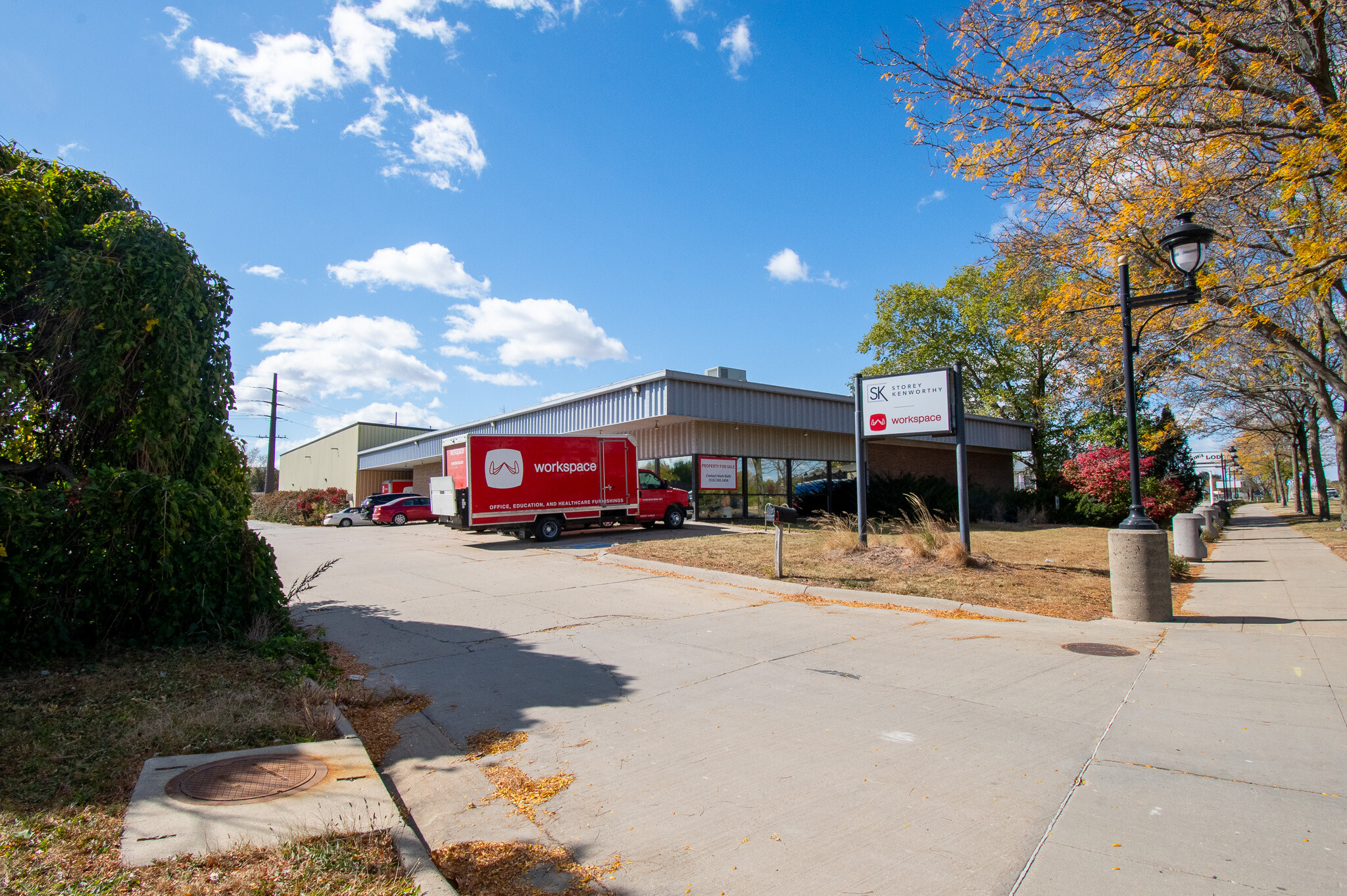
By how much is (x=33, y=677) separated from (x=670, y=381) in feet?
59.0

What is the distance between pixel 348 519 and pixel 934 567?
31703 millimetres

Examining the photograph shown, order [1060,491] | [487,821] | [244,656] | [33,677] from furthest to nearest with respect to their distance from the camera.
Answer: [1060,491], [244,656], [33,677], [487,821]

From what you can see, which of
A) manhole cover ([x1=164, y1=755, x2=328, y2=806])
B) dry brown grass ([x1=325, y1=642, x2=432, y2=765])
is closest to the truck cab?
dry brown grass ([x1=325, y1=642, x2=432, y2=765])

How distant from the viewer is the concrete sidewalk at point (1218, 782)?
3.04 meters

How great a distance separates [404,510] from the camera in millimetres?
36312

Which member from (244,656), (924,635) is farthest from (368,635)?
(924,635)

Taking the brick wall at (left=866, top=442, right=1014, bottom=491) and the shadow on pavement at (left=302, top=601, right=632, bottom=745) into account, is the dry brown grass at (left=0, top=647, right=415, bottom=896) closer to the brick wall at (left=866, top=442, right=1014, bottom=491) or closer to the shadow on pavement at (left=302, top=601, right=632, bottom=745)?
the shadow on pavement at (left=302, top=601, right=632, bottom=745)

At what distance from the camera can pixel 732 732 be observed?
4.87m

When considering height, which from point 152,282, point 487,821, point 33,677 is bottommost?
point 487,821

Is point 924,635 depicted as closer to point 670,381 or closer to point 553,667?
point 553,667

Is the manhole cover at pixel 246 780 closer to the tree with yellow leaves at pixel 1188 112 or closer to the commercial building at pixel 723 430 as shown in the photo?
the tree with yellow leaves at pixel 1188 112

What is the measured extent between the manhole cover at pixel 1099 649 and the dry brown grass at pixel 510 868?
574cm

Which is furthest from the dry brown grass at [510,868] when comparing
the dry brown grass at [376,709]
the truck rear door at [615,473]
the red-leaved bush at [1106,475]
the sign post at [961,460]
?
the red-leaved bush at [1106,475]

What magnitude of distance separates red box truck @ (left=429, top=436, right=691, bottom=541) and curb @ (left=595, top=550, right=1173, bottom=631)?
6.10 meters
